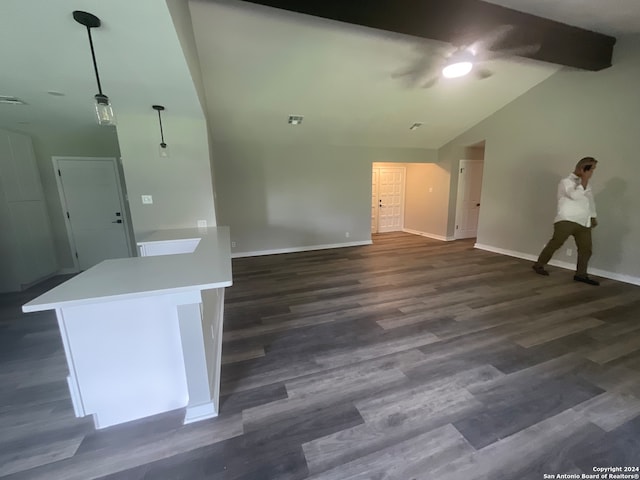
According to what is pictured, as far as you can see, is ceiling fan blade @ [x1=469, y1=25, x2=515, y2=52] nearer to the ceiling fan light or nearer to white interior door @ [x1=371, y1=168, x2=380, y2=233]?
the ceiling fan light

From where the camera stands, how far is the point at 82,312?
4.70 ft

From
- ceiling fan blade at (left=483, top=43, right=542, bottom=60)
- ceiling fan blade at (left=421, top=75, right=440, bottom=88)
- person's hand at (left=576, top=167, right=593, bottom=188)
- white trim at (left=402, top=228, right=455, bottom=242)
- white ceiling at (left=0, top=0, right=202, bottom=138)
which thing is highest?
ceiling fan blade at (left=483, top=43, right=542, bottom=60)

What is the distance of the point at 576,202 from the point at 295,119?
4.40 m

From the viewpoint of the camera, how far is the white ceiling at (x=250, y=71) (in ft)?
5.06

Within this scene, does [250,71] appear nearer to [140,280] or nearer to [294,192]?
[294,192]

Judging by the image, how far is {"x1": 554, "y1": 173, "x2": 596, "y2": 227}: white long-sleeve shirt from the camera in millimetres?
3613

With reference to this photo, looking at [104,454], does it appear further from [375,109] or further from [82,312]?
[375,109]

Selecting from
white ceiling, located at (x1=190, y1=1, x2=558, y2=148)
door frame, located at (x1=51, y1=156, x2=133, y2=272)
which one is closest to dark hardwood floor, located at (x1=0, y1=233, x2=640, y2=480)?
door frame, located at (x1=51, y1=156, x2=133, y2=272)

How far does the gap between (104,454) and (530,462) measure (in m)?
2.25

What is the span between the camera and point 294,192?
5633 mm

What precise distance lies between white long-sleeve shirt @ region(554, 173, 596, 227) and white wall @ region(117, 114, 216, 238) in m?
5.01

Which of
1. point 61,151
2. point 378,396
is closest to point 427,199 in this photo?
point 378,396

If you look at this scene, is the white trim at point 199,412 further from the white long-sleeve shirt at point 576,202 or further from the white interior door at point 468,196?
the white interior door at point 468,196

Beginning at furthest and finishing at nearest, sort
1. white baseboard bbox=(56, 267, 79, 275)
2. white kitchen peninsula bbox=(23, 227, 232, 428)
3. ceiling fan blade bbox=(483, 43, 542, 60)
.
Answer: white baseboard bbox=(56, 267, 79, 275), ceiling fan blade bbox=(483, 43, 542, 60), white kitchen peninsula bbox=(23, 227, 232, 428)
